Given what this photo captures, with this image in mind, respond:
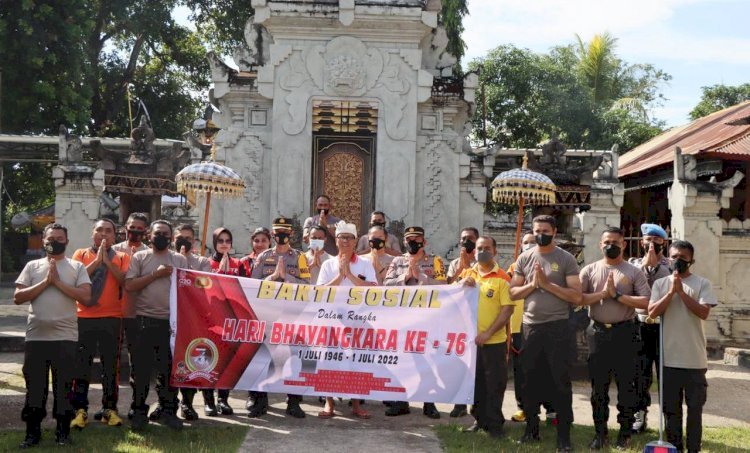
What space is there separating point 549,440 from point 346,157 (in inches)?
270

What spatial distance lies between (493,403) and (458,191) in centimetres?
621

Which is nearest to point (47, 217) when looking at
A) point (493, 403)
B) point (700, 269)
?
point (700, 269)

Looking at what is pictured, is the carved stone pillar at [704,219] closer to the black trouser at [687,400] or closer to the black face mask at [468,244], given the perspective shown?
the black face mask at [468,244]

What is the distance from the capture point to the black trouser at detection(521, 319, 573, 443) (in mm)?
6699

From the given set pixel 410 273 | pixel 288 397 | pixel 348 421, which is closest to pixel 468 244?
pixel 410 273

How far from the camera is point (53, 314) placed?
6598mm

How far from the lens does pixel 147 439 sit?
672 cm

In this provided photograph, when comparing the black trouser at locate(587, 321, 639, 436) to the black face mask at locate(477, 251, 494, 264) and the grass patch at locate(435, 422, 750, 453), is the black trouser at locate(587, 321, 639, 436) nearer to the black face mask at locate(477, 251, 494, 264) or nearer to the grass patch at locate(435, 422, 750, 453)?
the grass patch at locate(435, 422, 750, 453)

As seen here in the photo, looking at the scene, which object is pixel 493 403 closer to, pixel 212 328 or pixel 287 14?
pixel 212 328

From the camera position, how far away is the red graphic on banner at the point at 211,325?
736cm

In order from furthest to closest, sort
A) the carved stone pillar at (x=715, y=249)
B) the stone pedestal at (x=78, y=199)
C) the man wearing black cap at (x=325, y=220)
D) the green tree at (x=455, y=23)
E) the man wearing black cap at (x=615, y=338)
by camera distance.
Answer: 1. the green tree at (x=455, y=23)
2. the stone pedestal at (x=78, y=199)
3. the carved stone pillar at (x=715, y=249)
4. the man wearing black cap at (x=325, y=220)
5. the man wearing black cap at (x=615, y=338)

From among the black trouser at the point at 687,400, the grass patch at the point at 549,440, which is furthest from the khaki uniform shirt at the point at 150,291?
the black trouser at the point at 687,400

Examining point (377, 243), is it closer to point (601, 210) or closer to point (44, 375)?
point (44, 375)

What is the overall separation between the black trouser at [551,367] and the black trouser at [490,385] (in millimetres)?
254
